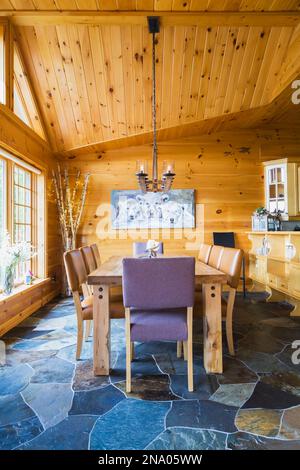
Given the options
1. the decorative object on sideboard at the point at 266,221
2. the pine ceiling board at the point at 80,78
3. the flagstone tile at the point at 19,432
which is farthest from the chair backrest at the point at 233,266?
the pine ceiling board at the point at 80,78

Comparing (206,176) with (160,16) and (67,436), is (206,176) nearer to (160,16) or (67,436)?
(160,16)

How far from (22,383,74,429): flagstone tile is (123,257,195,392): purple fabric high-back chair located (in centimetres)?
42

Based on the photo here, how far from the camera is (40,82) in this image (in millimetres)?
3729

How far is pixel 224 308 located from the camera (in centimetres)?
248

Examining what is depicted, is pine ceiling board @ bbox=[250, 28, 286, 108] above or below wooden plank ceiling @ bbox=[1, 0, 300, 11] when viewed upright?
below

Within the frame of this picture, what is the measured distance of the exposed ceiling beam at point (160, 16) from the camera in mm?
2869

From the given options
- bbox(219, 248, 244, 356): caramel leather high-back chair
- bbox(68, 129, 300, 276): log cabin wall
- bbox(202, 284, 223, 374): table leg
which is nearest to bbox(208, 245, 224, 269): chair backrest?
bbox(219, 248, 244, 356): caramel leather high-back chair

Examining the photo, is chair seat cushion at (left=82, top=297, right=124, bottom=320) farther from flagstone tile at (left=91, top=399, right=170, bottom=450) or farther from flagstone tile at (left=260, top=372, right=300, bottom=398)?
flagstone tile at (left=260, top=372, right=300, bottom=398)

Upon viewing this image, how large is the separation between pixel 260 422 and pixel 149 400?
0.66 m

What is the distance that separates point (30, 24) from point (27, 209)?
2.19 meters

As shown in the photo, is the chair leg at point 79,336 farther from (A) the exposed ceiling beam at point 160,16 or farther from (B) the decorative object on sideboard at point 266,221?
(B) the decorative object on sideboard at point 266,221

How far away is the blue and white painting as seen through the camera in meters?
4.95

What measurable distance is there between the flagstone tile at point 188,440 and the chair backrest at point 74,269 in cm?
124

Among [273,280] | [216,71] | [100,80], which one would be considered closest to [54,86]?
[100,80]
